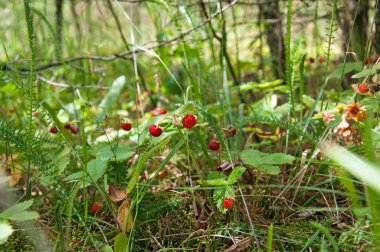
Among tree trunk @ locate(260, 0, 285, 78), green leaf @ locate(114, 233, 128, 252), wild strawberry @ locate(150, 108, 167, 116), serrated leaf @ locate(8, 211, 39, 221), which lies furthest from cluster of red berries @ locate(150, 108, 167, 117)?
tree trunk @ locate(260, 0, 285, 78)

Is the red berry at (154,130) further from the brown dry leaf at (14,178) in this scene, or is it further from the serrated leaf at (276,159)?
the brown dry leaf at (14,178)

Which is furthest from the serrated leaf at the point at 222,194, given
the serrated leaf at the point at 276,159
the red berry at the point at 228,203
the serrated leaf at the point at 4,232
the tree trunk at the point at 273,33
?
the tree trunk at the point at 273,33

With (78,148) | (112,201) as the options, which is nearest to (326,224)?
(112,201)

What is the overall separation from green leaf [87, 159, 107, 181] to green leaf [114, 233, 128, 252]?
6.8 inches

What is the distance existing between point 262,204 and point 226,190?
9.1 inches

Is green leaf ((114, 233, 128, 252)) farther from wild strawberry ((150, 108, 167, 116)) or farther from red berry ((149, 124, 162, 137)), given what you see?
wild strawberry ((150, 108, 167, 116))

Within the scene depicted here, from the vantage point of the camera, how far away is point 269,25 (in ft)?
8.06

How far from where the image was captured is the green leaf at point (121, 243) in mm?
1000

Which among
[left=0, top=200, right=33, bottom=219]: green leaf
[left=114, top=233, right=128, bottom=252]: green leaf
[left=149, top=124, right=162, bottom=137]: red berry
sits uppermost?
[left=149, top=124, right=162, bottom=137]: red berry

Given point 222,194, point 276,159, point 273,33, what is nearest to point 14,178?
point 222,194

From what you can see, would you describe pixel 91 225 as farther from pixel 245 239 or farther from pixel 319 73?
pixel 319 73

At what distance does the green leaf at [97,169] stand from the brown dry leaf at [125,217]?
0.10 metres

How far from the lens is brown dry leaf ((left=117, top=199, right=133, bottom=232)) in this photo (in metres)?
1.05

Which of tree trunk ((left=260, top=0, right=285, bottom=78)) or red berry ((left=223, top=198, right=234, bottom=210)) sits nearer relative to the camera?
red berry ((left=223, top=198, right=234, bottom=210))
